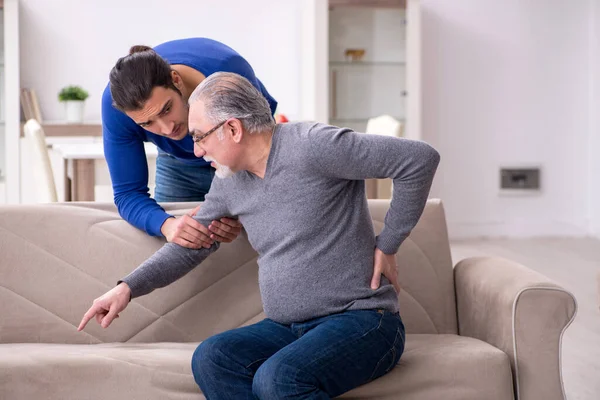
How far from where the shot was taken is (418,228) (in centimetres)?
247

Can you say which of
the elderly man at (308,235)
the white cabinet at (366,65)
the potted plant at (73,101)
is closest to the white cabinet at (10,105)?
the potted plant at (73,101)

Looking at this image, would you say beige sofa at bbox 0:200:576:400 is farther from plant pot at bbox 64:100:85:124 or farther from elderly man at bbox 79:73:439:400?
plant pot at bbox 64:100:85:124

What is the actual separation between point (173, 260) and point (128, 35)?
421cm

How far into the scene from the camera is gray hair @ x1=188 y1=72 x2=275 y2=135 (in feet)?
6.36

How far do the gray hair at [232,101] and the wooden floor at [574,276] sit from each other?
1.52 metres

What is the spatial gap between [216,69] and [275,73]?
390 centimetres

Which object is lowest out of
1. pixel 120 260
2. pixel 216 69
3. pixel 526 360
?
pixel 526 360

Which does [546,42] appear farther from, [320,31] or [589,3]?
[320,31]

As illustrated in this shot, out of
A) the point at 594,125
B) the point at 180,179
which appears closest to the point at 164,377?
the point at 180,179

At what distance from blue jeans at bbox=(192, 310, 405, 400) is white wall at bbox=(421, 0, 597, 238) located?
4523mm

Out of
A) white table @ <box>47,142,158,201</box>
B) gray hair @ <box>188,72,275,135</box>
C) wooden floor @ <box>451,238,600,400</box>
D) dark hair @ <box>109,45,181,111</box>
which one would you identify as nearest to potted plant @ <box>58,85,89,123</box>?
white table @ <box>47,142,158,201</box>

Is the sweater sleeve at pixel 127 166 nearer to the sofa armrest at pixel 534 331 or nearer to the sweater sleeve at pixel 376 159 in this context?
the sweater sleeve at pixel 376 159

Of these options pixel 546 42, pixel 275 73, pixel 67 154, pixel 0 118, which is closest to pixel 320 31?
pixel 275 73

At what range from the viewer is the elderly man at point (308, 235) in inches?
74.0
